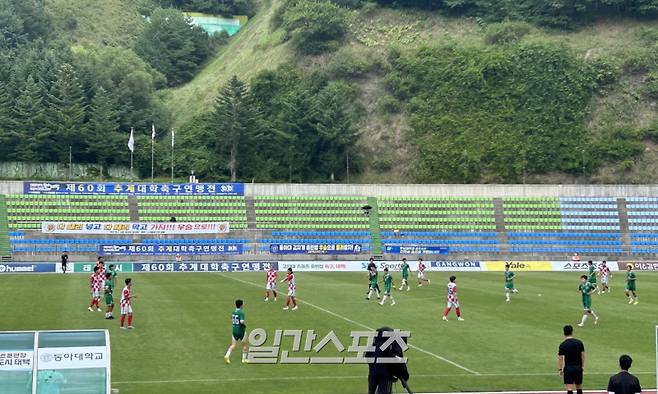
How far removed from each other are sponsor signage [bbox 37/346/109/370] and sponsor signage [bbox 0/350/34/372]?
17 centimetres

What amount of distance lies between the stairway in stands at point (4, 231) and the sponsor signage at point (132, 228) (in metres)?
3.19

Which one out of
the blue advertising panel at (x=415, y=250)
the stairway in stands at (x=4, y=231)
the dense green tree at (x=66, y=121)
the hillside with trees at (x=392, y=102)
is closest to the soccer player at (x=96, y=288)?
the stairway in stands at (x=4, y=231)

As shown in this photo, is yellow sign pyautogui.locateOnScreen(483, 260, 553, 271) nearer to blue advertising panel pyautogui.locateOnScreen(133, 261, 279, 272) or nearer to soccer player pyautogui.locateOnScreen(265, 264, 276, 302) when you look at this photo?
blue advertising panel pyautogui.locateOnScreen(133, 261, 279, 272)

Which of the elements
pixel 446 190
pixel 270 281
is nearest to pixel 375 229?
pixel 446 190

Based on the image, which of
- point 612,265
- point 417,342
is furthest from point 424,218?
point 417,342

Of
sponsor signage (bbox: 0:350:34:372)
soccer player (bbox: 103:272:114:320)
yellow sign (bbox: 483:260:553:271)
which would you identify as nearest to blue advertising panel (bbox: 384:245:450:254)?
yellow sign (bbox: 483:260:553:271)

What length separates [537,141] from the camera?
10394 cm

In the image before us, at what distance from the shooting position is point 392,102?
369 ft

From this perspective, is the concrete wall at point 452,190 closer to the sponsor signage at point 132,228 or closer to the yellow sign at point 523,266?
the sponsor signage at point 132,228

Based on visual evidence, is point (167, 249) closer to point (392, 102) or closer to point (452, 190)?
point (452, 190)

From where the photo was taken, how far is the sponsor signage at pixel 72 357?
1584 cm

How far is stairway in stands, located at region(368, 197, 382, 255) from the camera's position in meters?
84.7

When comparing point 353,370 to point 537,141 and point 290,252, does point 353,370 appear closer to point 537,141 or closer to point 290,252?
point 290,252

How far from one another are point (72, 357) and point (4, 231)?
69327 millimetres
